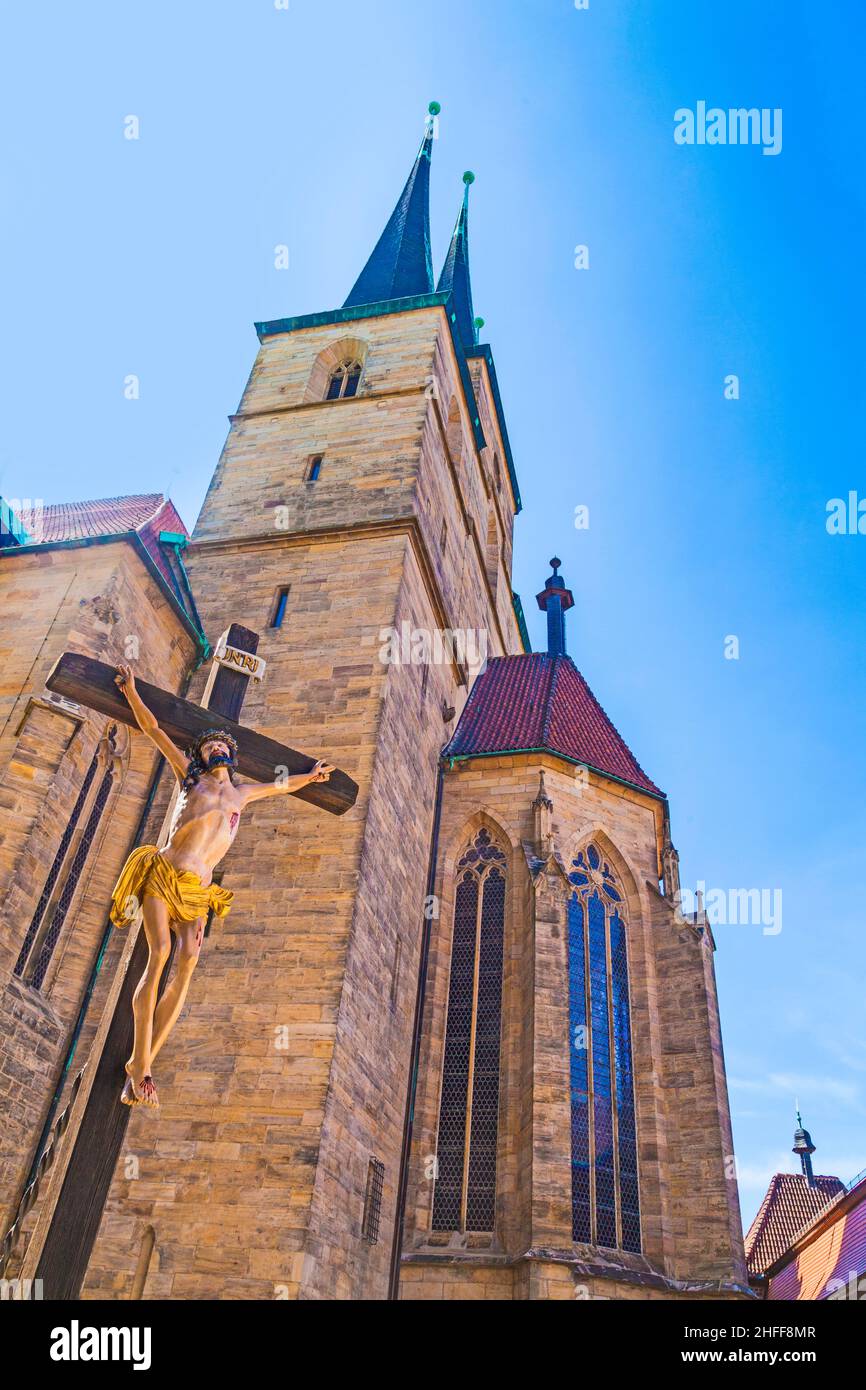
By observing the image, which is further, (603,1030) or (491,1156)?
(603,1030)

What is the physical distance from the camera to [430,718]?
49.8ft

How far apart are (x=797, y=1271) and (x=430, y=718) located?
1411 cm

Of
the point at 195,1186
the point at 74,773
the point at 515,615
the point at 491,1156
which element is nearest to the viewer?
the point at 195,1186

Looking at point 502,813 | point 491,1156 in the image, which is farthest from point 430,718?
point 491,1156

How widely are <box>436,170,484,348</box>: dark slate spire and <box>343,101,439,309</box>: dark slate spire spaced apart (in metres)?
2.64

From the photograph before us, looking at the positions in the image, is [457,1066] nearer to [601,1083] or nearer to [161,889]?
[601,1083]

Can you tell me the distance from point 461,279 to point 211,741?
30029mm

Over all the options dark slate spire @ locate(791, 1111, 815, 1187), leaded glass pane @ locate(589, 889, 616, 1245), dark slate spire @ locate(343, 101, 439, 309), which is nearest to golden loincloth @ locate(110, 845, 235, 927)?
leaded glass pane @ locate(589, 889, 616, 1245)

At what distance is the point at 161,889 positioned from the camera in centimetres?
489

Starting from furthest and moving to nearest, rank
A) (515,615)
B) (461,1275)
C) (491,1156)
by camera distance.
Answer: (515,615)
(491,1156)
(461,1275)

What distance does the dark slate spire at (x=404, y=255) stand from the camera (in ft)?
79.9

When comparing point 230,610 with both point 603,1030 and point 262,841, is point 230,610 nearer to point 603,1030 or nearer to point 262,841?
point 262,841

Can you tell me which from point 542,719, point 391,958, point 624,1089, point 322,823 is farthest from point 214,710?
point 542,719

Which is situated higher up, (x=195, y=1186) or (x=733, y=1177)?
(x=733, y=1177)
